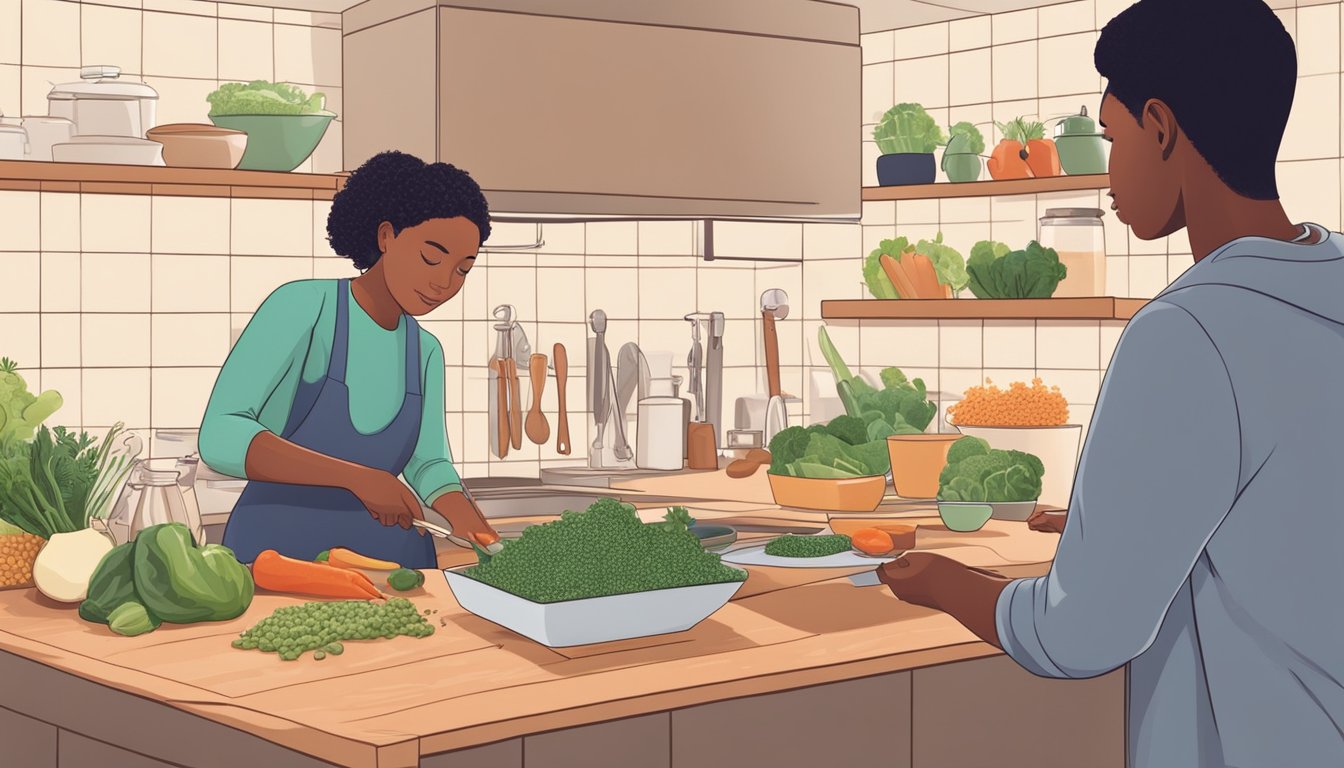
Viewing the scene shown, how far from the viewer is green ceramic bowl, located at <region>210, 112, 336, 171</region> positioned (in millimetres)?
2605

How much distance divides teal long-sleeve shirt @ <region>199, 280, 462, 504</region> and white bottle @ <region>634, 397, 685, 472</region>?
3.32 ft

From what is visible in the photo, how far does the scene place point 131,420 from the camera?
3172 mm

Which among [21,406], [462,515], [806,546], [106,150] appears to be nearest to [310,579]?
[462,515]

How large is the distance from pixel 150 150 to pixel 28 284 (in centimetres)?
78

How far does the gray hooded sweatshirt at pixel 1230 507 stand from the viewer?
1.03m

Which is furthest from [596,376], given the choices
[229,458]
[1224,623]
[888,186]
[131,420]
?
[1224,623]

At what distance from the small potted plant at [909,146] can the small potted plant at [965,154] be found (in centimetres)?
5

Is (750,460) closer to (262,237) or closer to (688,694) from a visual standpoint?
(262,237)

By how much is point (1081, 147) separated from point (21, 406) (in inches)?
82.2

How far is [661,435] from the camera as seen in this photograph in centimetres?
329

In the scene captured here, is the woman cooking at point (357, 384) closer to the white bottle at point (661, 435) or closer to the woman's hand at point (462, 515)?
the woman's hand at point (462, 515)

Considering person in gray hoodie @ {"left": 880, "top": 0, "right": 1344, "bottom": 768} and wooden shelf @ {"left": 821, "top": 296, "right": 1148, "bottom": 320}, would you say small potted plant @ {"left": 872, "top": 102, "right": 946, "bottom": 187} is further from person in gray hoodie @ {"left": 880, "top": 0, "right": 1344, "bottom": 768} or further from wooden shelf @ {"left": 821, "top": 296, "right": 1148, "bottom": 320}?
person in gray hoodie @ {"left": 880, "top": 0, "right": 1344, "bottom": 768}

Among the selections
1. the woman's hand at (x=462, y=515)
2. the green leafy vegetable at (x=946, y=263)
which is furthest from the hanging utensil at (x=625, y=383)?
the woman's hand at (x=462, y=515)

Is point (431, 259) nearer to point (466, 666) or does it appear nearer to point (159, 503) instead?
point (159, 503)
